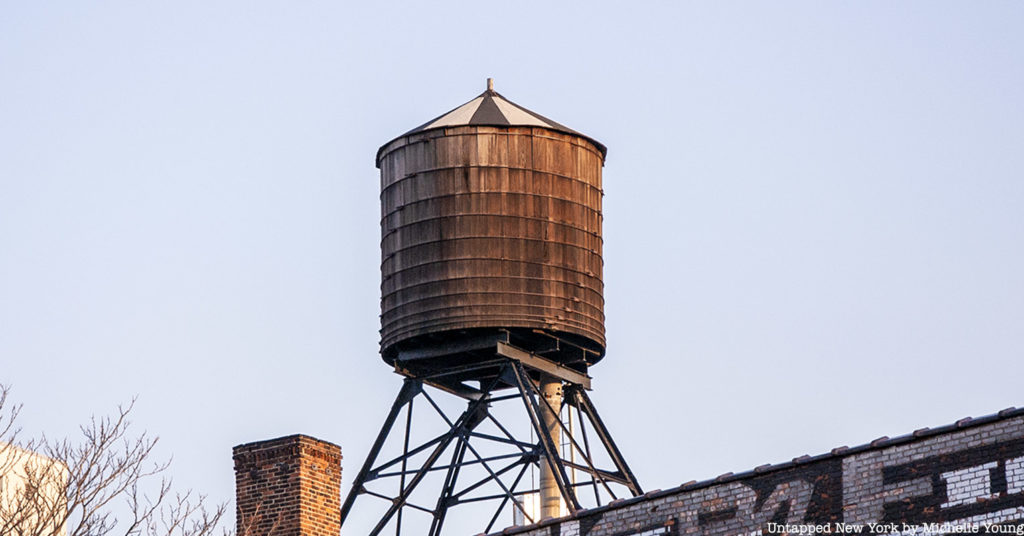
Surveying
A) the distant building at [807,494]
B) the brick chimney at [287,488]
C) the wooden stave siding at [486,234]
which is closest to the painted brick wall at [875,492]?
the distant building at [807,494]

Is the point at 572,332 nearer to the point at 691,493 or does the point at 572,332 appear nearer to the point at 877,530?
the point at 691,493

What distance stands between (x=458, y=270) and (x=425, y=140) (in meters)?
2.07

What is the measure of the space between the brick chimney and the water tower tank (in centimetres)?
641

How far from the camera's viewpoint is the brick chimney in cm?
2027

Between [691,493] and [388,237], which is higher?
[388,237]

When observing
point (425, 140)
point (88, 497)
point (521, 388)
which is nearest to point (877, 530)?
point (88, 497)

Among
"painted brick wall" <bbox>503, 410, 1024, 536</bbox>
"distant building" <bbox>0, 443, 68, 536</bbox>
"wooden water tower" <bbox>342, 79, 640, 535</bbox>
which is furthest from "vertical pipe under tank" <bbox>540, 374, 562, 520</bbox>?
"painted brick wall" <bbox>503, 410, 1024, 536</bbox>

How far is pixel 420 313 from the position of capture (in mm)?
27219

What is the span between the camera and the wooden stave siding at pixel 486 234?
1065 inches

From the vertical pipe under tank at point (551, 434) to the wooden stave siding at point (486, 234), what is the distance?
112 centimetres

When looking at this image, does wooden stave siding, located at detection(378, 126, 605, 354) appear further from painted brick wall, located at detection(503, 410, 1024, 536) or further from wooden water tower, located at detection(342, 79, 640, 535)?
painted brick wall, located at detection(503, 410, 1024, 536)

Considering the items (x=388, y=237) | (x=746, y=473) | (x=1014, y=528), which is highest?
(x=388, y=237)

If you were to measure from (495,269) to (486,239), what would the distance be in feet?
1.49

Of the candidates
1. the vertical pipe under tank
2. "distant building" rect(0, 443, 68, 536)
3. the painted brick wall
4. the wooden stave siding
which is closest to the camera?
the painted brick wall
